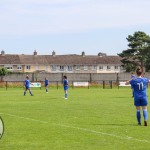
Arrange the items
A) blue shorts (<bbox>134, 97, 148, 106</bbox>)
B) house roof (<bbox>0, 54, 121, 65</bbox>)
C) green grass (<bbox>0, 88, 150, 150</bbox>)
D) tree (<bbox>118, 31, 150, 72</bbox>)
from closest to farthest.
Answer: green grass (<bbox>0, 88, 150, 150</bbox>), blue shorts (<bbox>134, 97, 148, 106</bbox>), tree (<bbox>118, 31, 150, 72</bbox>), house roof (<bbox>0, 54, 121, 65</bbox>)

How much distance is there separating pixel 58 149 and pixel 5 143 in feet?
5.66

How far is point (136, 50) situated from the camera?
97438mm

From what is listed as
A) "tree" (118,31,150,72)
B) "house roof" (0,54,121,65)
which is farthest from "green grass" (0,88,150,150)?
"house roof" (0,54,121,65)

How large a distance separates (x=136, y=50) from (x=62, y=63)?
40826 mm

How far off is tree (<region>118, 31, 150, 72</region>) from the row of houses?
34.6m

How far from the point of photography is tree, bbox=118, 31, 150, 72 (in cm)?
9606

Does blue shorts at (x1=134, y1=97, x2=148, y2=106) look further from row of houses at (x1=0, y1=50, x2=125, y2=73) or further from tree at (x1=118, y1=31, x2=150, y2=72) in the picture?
row of houses at (x1=0, y1=50, x2=125, y2=73)

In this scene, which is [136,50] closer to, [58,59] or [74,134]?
[58,59]

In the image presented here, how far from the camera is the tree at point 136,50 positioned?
315 ft

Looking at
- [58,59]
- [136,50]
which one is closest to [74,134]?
[136,50]

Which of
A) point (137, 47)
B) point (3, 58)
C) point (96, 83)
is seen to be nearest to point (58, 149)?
point (96, 83)

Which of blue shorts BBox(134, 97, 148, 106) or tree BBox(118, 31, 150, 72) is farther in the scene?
tree BBox(118, 31, 150, 72)

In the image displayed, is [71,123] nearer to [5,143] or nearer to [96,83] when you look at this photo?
[5,143]

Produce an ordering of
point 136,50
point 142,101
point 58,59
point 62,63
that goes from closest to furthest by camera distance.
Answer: point 142,101 → point 136,50 → point 62,63 → point 58,59
